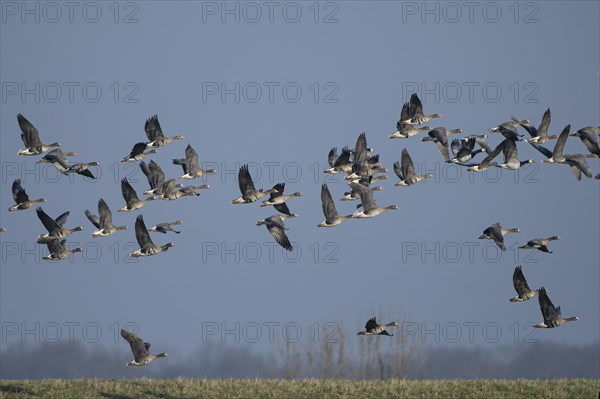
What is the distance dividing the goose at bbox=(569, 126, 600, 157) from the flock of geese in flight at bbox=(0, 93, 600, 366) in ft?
0.10

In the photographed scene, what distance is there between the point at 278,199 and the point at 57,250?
23.1 feet

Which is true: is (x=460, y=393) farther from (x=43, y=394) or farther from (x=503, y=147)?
(x=43, y=394)

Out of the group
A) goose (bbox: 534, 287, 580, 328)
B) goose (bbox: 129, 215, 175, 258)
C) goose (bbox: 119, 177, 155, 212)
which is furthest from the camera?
goose (bbox: 119, 177, 155, 212)

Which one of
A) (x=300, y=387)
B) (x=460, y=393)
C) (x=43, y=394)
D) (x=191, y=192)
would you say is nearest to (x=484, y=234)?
(x=460, y=393)

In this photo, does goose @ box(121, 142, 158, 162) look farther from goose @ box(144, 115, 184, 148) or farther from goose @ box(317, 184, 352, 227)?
goose @ box(317, 184, 352, 227)

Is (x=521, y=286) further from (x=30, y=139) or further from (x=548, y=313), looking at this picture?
(x=30, y=139)

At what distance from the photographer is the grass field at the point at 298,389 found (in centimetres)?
3200

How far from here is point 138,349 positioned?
32219mm

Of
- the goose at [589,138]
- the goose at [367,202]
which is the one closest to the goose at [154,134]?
the goose at [367,202]

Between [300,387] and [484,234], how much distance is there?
7.05 m

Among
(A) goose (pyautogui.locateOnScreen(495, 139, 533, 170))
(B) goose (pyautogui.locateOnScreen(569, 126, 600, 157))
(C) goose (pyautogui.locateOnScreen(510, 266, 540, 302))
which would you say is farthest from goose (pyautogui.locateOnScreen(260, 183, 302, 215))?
(B) goose (pyautogui.locateOnScreen(569, 126, 600, 157))

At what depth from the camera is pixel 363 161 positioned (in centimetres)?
3500

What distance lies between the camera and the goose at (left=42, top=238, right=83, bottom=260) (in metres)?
34.2

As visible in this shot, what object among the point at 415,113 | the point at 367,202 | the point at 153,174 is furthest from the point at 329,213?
the point at 153,174
